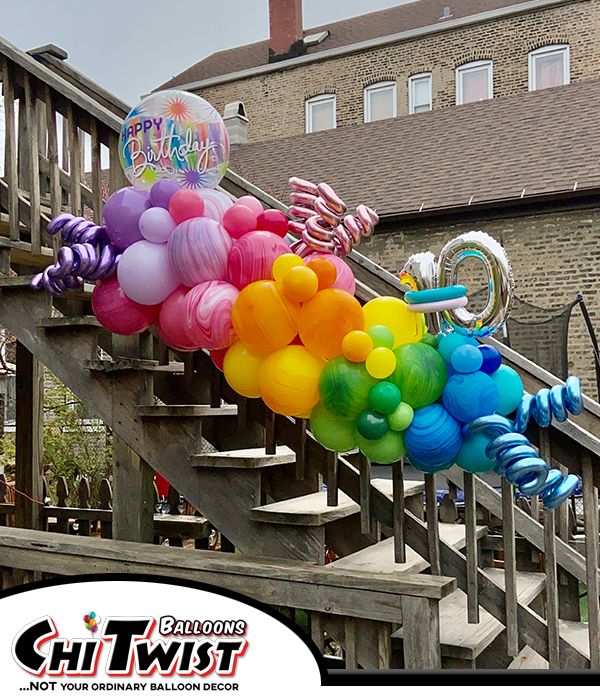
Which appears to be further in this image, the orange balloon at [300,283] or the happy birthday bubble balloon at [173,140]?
the happy birthday bubble balloon at [173,140]

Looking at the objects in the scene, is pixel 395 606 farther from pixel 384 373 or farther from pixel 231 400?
pixel 231 400

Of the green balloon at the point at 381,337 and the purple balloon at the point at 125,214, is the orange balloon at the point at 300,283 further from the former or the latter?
the purple balloon at the point at 125,214

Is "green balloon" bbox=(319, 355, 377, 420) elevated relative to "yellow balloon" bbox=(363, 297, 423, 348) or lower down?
lower down

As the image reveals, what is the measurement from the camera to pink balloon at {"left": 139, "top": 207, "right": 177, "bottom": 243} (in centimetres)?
235

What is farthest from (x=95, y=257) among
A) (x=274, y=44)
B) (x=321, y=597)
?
(x=274, y=44)

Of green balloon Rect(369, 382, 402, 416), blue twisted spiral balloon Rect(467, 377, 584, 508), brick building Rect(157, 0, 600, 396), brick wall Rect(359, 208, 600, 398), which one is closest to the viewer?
blue twisted spiral balloon Rect(467, 377, 584, 508)

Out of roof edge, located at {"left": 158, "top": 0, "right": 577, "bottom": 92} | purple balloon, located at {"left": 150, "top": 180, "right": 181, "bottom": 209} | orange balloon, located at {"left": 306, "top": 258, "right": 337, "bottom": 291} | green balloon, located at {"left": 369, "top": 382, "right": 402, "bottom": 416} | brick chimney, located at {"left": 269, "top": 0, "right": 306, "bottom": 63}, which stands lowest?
green balloon, located at {"left": 369, "top": 382, "right": 402, "bottom": 416}

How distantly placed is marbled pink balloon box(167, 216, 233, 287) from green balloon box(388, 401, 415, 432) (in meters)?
0.72

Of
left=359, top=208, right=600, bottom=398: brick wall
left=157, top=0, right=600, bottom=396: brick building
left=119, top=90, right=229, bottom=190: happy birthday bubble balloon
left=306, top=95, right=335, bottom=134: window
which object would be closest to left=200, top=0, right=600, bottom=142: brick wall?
left=157, top=0, right=600, bottom=396: brick building

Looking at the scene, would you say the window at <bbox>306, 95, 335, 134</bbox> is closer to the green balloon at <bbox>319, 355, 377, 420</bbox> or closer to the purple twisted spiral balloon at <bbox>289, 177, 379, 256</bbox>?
the purple twisted spiral balloon at <bbox>289, 177, 379, 256</bbox>

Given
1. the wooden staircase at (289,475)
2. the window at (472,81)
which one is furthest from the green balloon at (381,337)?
the window at (472,81)

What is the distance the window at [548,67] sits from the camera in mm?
14609

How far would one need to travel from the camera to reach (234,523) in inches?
106

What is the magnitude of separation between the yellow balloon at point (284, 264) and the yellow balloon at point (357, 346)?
0.90ft
